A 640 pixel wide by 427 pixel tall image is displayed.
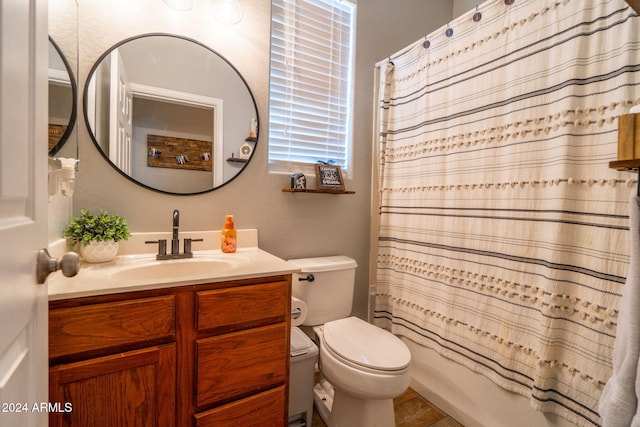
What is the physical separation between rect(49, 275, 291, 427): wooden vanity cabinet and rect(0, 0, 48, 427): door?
8.5 inches

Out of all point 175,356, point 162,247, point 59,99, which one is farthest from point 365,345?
point 59,99

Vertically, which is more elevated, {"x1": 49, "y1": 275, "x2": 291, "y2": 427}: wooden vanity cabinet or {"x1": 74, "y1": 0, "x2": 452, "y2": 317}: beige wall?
{"x1": 74, "y1": 0, "x2": 452, "y2": 317}: beige wall

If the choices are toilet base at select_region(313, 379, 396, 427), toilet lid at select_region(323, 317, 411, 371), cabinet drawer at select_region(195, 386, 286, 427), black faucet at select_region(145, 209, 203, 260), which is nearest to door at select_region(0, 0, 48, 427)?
cabinet drawer at select_region(195, 386, 286, 427)

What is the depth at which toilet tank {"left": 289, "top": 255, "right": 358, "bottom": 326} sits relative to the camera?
1518 mm

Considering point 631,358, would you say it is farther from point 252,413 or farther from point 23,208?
point 23,208

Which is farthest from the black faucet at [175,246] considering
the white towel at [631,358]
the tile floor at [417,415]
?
the white towel at [631,358]

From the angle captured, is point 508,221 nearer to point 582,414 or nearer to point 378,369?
point 582,414

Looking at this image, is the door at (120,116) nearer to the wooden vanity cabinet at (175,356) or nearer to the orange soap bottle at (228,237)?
the orange soap bottle at (228,237)

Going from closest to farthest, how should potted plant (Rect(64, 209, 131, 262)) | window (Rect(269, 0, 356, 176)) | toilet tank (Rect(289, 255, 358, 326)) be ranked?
potted plant (Rect(64, 209, 131, 262)) < toilet tank (Rect(289, 255, 358, 326)) < window (Rect(269, 0, 356, 176))

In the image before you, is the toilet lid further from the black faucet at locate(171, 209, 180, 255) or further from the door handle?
the door handle

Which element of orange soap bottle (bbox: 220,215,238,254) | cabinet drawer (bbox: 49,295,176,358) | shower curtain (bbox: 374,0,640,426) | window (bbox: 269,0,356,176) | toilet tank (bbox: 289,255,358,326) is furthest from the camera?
window (bbox: 269,0,356,176)

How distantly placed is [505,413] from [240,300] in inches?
51.0

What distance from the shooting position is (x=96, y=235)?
1109 mm

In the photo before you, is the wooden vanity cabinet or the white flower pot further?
the white flower pot
